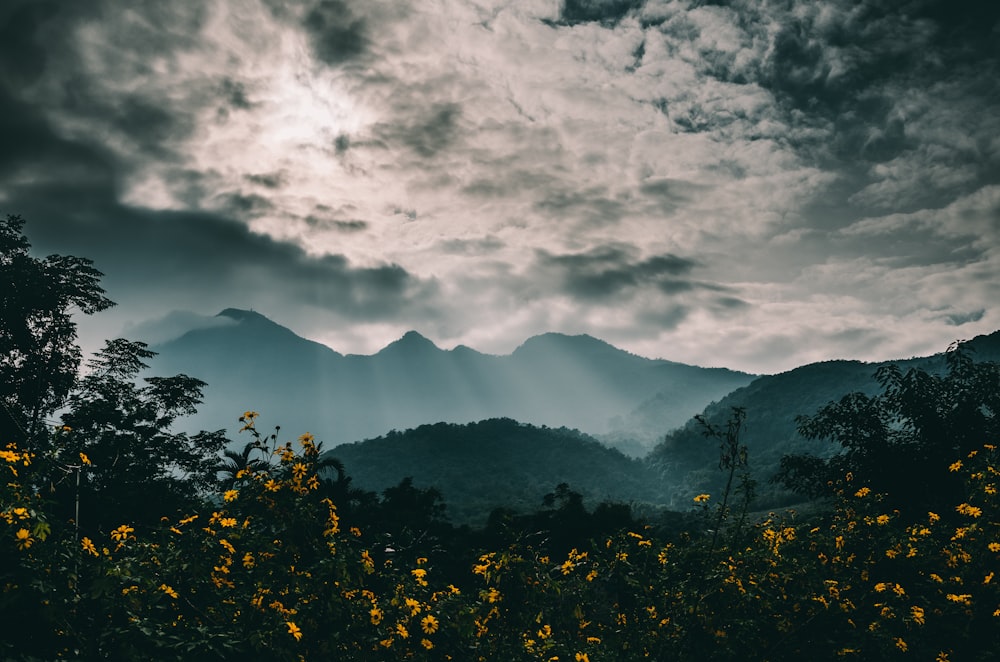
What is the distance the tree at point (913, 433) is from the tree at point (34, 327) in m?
A: 33.4

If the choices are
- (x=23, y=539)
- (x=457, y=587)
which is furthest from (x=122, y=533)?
(x=457, y=587)

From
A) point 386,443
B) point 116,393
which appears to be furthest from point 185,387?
point 386,443

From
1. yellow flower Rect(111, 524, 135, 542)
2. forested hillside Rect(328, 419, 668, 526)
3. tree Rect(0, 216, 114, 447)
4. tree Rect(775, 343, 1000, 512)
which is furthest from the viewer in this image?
forested hillside Rect(328, 419, 668, 526)

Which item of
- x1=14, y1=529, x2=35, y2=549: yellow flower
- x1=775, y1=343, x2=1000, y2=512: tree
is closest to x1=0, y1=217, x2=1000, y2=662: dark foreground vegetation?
x1=14, y1=529, x2=35, y2=549: yellow flower

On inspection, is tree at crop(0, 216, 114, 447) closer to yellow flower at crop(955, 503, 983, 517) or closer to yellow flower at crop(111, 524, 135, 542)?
yellow flower at crop(111, 524, 135, 542)

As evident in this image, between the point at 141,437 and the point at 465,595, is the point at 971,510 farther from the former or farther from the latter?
the point at 141,437

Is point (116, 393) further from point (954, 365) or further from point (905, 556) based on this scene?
point (954, 365)

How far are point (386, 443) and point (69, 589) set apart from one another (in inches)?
7757

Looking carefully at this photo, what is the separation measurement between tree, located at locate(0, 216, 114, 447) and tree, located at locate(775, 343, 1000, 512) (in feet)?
110

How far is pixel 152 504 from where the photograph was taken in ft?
90.7

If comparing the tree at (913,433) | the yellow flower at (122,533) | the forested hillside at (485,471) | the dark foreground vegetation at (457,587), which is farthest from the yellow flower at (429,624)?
the forested hillside at (485,471)

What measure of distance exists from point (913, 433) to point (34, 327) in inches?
1552

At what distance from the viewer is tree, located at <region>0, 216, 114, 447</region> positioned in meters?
27.7

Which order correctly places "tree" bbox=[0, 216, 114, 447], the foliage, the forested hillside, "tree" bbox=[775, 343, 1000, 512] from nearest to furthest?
the foliage, "tree" bbox=[775, 343, 1000, 512], "tree" bbox=[0, 216, 114, 447], the forested hillside
